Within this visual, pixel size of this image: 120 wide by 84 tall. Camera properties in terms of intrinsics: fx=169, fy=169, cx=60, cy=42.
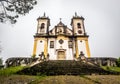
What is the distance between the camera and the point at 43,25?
33.6 m

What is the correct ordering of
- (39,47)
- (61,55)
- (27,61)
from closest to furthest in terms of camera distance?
(27,61) → (61,55) → (39,47)

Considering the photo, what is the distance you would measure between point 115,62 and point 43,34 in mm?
14422

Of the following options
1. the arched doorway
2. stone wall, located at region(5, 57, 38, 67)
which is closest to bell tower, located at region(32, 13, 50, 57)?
the arched doorway

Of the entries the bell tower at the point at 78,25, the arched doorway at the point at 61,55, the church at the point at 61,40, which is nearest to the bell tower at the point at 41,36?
the church at the point at 61,40

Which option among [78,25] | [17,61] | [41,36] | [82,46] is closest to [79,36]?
[82,46]

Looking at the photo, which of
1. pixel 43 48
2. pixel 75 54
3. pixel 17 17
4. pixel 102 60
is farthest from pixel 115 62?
pixel 17 17

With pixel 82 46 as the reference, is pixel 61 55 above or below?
below

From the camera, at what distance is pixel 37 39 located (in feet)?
102

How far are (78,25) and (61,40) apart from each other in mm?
5250

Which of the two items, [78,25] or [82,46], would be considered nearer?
[82,46]

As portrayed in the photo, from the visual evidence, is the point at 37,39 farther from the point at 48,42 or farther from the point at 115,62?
the point at 115,62

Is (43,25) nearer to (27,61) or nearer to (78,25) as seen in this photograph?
(78,25)

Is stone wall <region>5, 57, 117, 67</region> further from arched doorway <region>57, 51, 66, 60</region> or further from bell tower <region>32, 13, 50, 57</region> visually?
arched doorway <region>57, 51, 66, 60</region>

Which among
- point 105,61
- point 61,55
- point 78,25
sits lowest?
point 105,61
